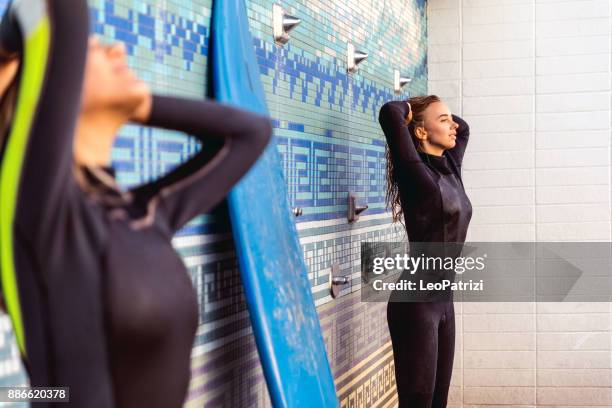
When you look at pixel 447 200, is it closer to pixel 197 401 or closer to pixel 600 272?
pixel 197 401

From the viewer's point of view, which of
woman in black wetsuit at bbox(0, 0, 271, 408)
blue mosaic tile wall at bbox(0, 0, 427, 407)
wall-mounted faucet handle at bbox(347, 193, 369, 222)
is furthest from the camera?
wall-mounted faucet handle at bbox(347, 193, 369, 222)

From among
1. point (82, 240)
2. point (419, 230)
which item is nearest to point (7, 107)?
point (82, 240)

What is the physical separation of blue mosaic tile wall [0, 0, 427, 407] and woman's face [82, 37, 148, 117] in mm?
539

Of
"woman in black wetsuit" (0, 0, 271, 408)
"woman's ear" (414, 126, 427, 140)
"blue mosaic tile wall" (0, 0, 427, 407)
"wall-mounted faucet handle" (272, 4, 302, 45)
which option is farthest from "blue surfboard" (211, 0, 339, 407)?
"woman's ear" (414, 126, 427, 140)

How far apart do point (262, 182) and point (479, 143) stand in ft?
10.6

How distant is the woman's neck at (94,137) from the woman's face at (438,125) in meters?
2.53

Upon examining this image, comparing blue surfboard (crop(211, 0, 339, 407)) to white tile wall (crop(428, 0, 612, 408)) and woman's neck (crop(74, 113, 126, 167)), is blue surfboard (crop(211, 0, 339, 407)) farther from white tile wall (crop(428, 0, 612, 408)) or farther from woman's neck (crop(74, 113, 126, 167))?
white tile wall (crop(428, 0, 612, 408))

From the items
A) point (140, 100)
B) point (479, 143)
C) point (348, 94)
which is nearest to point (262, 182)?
point (140, 100)

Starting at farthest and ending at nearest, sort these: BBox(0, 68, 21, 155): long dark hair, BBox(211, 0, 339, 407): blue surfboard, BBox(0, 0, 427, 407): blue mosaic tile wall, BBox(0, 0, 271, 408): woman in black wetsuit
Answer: BBox(211, 0, 339, 407): blue surfboard, BBox(0, 0, 427, 407): blue mosaic tile wall, BBox(0, 68, 21, 155): long dark hair, BBox(0, 0, 271, 408): woman in black wetsuit

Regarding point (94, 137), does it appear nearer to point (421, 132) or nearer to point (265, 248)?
point (265, 248)

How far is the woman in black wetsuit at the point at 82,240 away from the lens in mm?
1049

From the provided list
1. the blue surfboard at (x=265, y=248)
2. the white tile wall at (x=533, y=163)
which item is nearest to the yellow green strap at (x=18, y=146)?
the blue surfboard at (x=265, y=248)

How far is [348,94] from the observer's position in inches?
149

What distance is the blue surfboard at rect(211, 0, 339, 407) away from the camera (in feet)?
7.40
